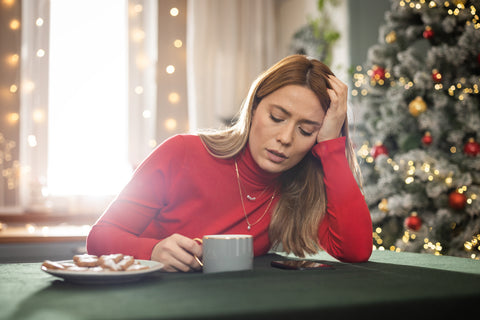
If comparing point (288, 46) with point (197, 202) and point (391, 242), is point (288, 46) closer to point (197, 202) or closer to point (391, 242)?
point (391, 242)

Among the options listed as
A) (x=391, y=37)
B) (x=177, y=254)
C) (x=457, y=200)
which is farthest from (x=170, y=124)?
(x=177, y=254)

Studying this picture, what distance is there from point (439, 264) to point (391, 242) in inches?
61.8

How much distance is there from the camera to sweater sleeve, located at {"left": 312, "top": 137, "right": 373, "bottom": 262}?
1188 millimetres

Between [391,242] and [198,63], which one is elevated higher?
[198,63]

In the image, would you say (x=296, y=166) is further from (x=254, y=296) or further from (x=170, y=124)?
(x=170, y=124)

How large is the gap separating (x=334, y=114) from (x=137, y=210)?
1.99ft

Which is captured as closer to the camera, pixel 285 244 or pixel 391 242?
pixel 285 244

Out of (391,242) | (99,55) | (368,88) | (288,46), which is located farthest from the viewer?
(288,46)

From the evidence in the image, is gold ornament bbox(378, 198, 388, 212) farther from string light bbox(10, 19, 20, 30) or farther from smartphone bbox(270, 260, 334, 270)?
string light bbox(10, 19, 20, 30)

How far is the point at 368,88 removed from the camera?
2689 millimetres

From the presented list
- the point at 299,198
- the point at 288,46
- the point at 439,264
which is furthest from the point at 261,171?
the point at 288,46

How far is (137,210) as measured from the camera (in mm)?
1187

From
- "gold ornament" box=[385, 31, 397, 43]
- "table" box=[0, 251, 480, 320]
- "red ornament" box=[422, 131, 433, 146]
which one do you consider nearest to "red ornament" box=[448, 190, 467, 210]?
"red ornament" box=[422, 131, 433, 146]

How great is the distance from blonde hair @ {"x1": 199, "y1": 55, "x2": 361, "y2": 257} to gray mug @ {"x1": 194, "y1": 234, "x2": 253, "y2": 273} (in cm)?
36
